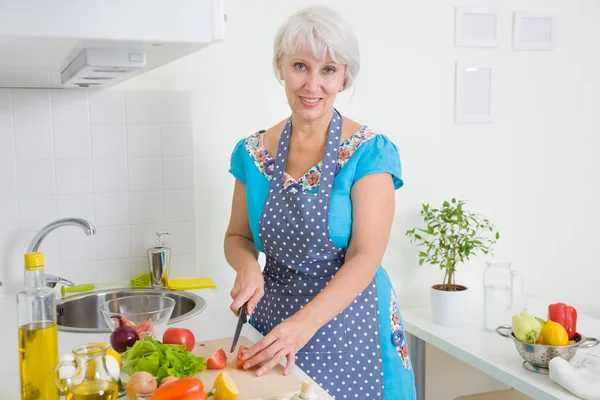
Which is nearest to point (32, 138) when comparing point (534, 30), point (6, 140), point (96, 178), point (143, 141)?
point (6, 140)

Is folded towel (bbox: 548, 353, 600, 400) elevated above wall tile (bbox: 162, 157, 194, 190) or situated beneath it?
situated beneath

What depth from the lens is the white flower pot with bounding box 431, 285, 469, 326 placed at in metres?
2.30

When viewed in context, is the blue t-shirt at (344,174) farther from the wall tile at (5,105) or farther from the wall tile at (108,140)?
the wall tile at (5,105)

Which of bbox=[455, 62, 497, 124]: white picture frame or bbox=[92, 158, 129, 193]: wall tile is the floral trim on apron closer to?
bbox=[92, 158, 129, 193]: wall tile

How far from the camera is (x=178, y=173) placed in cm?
221

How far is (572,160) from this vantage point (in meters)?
2.82

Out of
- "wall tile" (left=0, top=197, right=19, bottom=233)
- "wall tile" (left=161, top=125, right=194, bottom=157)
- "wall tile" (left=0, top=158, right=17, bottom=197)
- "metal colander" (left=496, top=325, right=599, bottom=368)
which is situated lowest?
"metal colander" (left=496, top=325, right=599, bottom=368)

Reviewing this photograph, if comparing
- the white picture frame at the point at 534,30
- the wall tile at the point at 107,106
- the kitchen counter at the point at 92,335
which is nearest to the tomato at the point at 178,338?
the kitchen counter at the point at 92,335

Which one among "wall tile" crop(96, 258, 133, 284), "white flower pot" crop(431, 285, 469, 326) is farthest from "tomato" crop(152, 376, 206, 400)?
"white flower pot" crop(431, 285, 469, 326)

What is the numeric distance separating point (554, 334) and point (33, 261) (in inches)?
52.7

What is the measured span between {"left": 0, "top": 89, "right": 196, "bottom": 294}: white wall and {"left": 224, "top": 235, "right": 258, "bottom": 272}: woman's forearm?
49 centimetres

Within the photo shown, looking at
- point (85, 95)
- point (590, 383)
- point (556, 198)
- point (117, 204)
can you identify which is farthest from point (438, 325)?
point (85, 95)

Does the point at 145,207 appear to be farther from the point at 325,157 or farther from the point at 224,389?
the point at 224,389

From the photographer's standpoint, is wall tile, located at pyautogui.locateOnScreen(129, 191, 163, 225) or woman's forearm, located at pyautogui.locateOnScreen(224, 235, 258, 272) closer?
woman's forearm, located at pyautogui.locateOnScreen(224, 235, 258, 272)
